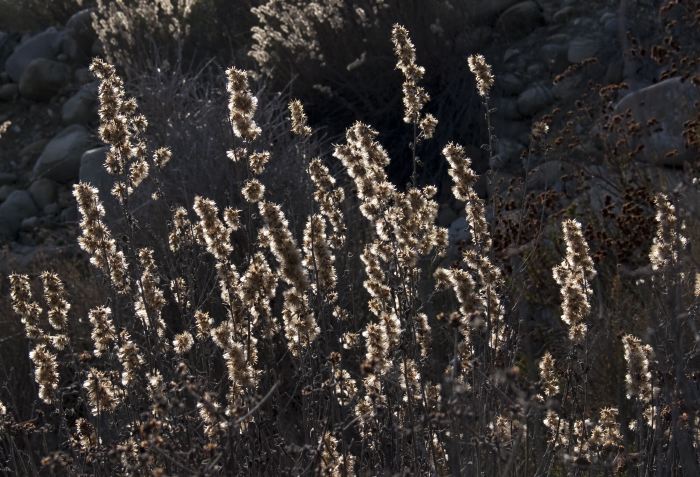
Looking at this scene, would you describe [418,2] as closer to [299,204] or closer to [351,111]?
[351,111]

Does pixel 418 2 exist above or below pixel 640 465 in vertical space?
above

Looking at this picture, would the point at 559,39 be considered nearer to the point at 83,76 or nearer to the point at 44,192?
the point at 44,192

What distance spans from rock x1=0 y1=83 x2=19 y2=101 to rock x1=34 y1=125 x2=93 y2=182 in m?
2.32

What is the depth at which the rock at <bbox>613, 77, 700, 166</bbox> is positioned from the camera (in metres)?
7.10

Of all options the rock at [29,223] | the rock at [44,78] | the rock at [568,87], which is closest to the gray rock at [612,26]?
the rock at [568,87]

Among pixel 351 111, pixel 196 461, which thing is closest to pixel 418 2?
pixel 351 111

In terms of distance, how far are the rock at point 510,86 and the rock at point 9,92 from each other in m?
6.82

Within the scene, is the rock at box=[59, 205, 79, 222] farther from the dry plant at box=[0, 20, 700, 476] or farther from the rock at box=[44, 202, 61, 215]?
the dry plant at box=[0, 20, 700, 476]

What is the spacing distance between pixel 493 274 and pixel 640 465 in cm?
73

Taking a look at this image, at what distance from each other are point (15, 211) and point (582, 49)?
577cm

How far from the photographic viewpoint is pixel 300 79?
32.6 feet

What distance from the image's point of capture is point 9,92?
1374cm

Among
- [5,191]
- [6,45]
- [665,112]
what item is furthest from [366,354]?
[6,45]

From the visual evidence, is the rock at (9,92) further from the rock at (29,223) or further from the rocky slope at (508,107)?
the rock at (29,223)
